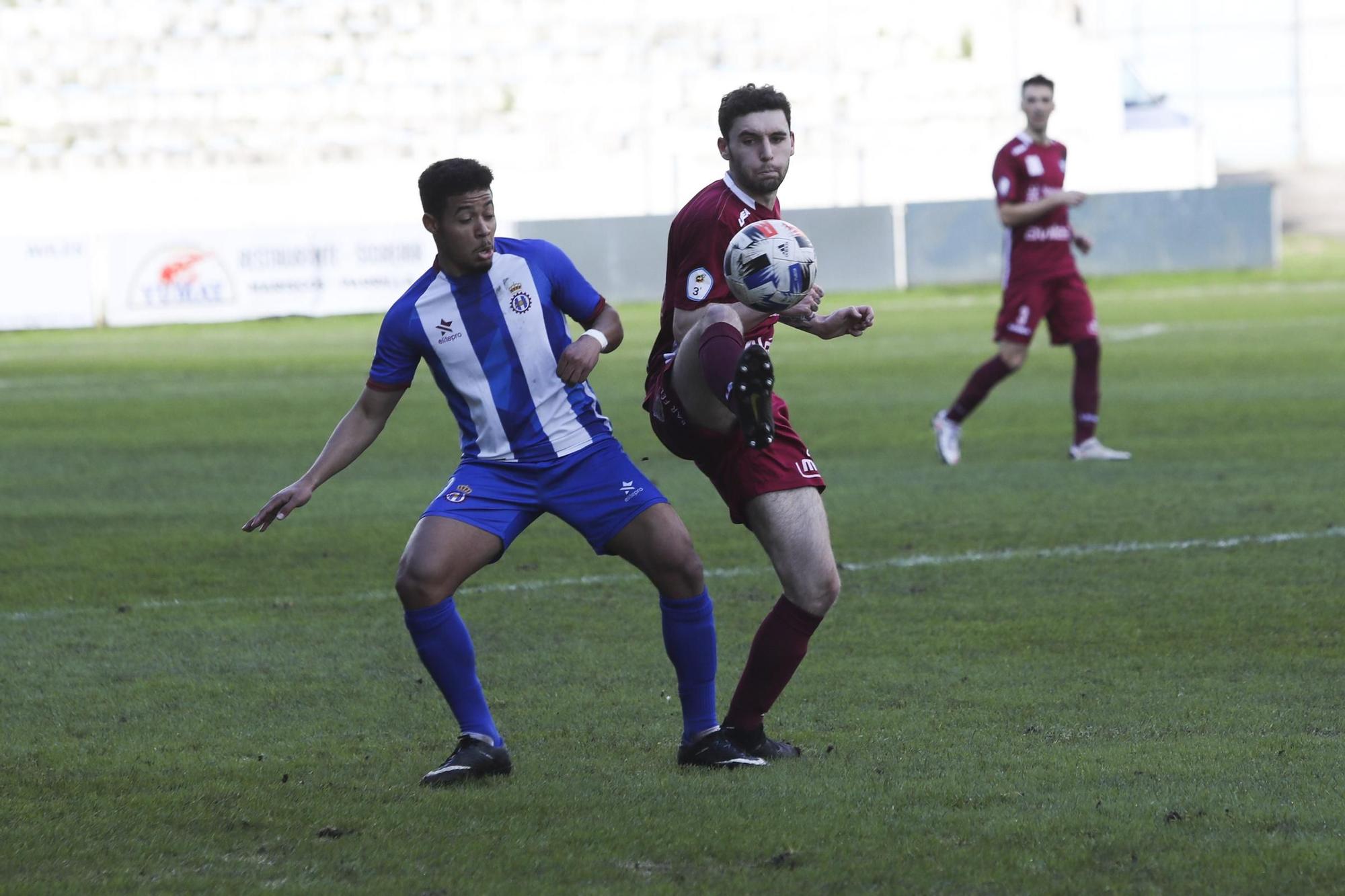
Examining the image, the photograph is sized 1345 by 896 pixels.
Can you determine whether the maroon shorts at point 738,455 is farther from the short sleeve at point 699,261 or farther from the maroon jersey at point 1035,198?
the maroon jersey at point 1035,198

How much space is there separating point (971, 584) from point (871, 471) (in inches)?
134

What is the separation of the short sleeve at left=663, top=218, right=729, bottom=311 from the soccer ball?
0.32 ft

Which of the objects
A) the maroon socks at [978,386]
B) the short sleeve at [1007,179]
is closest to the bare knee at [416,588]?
the maroon socks at [978,386]

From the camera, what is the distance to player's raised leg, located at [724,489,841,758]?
14.8ft

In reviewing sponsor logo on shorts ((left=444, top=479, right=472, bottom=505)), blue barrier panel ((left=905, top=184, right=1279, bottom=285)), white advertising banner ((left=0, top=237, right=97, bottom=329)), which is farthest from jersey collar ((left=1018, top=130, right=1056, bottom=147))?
white advertising banner ((left=0, top=237, right=97, bottom=329))

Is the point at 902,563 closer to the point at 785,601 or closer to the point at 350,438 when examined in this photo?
the point at 785,601

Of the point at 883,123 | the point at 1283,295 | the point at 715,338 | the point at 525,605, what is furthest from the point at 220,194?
the point at 715,338

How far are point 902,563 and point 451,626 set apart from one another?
3.43 meters

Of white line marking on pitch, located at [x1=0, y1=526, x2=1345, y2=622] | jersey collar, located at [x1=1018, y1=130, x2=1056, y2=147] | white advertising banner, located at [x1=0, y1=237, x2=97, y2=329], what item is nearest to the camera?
white line marking on pitch, located at [x1=0, y1=526, x2=1345, y2=622]

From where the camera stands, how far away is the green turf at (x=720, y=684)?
3.74m

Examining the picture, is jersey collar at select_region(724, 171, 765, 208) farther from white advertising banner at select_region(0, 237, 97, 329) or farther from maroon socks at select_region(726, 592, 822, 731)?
white advertising banner at select_region(0, 237, 97, 329)

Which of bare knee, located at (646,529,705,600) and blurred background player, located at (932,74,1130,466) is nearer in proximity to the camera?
bare knee, located at (646,529,705,600)

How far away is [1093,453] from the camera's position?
10.5m

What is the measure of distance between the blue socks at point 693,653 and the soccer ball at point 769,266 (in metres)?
0.75
